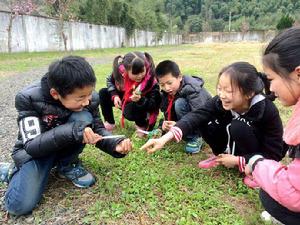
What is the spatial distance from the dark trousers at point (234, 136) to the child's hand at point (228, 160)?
0.09m

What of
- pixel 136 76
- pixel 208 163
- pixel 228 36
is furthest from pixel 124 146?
pixel 228 36

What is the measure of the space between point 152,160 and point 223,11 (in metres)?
111

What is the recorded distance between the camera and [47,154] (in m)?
2.54

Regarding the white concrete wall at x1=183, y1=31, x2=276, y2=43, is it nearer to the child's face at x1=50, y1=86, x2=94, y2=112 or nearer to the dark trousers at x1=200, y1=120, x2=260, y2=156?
the dark trousers at x1=200, y1=120, x2=260, y2=156

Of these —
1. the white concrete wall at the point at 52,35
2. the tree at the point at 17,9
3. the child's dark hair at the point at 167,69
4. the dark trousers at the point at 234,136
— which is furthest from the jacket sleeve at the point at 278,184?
the white concrete wall at the point at 52,35

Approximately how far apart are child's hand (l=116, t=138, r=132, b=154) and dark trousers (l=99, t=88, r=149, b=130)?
131 centimetres

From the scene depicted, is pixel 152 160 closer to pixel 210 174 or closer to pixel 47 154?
pixel 210 174

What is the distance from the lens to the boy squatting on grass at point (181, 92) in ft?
11.3

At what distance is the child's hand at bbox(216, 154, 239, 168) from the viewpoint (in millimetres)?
2818

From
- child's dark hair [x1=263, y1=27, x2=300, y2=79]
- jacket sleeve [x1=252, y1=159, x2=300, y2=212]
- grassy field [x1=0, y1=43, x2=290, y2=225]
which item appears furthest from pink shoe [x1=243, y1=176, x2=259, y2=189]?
child's dark hair [x1=263, y1=27, x2=300, y2=79]

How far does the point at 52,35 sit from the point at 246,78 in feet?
80.5

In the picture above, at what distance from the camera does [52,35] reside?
25625 millimetres

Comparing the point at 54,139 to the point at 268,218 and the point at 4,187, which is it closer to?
the point at 4,187

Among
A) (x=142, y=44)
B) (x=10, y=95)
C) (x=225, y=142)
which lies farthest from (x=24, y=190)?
(x=142, y=44)
